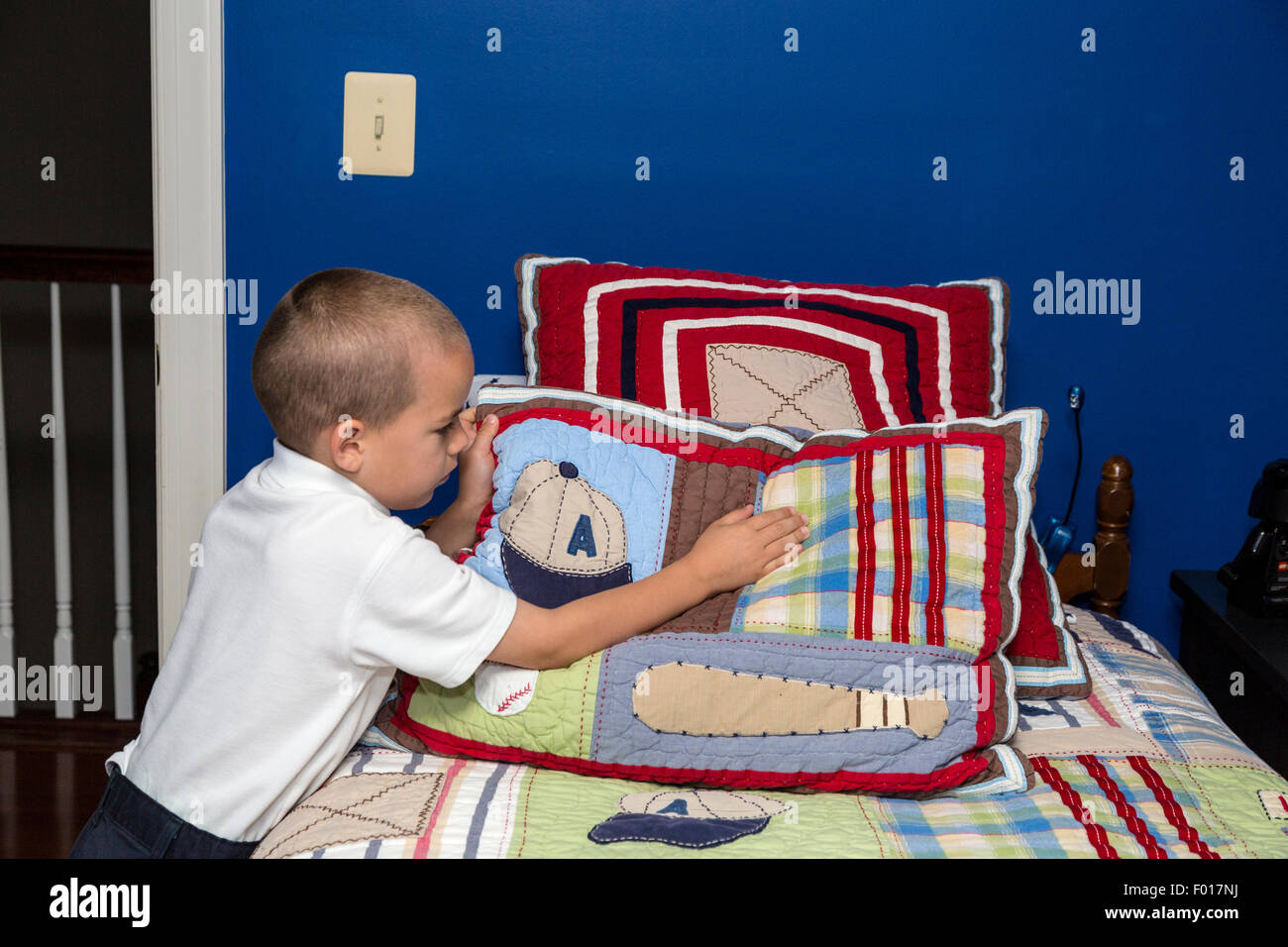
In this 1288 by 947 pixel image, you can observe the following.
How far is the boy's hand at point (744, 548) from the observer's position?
3.60ft

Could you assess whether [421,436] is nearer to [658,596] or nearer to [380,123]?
[658,596]

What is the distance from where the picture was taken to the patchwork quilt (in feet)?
3.32

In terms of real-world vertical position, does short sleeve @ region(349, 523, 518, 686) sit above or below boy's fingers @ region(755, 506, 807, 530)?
below

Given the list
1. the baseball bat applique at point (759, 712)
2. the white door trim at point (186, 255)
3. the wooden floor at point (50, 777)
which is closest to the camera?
the baseball bat applique at point (759, 712)

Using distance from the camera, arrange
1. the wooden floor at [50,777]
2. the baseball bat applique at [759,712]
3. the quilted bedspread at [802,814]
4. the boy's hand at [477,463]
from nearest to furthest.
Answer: the quilted bedspread at [802,814]
the baseball bat applique at [759,712]
the boy's hand at [477,463]
the wooden floor at [50,777]

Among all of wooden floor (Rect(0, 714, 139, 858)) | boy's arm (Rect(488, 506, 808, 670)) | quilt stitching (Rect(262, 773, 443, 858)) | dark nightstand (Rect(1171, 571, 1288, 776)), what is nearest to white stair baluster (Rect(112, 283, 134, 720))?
wooden floor (Rect(0, 714, 139, 858))

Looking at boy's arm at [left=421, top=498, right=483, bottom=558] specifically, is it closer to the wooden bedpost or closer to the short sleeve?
the short sleeve

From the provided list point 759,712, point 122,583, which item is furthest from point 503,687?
point 122,583

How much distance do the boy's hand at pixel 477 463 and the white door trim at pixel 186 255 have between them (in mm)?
697

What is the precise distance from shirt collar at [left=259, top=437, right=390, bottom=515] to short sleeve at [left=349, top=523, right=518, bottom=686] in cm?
9

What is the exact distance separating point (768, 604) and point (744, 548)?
0.21 ft

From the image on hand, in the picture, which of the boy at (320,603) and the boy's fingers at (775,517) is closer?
the boy at (320,603)

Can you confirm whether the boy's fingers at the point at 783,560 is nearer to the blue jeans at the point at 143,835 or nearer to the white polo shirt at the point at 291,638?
the white polo shirt at the point at 291,638

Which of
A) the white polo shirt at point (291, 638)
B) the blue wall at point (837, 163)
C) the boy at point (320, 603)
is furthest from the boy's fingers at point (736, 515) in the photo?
the blue wall at point (837, 163)
